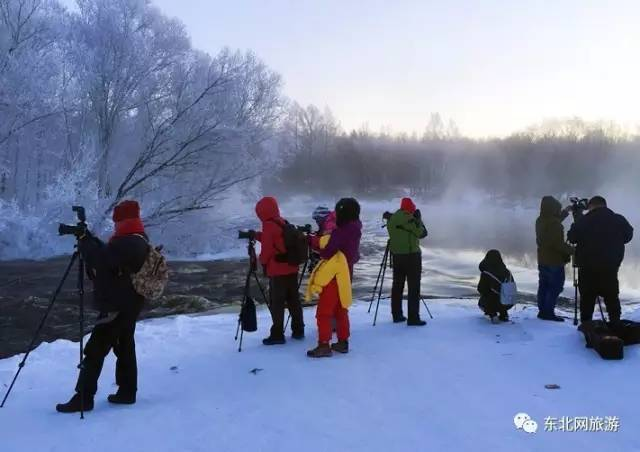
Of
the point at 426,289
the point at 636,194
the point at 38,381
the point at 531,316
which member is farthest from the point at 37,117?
the point at 636,194

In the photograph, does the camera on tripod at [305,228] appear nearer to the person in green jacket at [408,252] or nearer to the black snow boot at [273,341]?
the person in green jacket at [408,252]

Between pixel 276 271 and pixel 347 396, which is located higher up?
pixel 276 271

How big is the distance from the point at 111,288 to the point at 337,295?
2398mm

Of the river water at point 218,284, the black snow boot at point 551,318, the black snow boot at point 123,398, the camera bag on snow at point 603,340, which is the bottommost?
the river water at point 218,284

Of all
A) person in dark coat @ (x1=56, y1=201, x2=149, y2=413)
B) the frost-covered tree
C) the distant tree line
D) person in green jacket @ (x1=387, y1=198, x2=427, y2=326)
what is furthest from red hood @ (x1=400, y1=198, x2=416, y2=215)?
the distant tree line

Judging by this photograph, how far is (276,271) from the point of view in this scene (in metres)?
6.12

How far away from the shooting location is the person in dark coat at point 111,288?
416 cm

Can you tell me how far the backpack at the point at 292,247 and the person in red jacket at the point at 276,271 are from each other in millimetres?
35

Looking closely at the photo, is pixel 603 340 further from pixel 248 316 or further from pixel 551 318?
pixel 248 316

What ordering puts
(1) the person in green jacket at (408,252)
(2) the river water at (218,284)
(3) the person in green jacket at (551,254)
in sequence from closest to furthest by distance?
(1) the person in green jacket at (408,252) → (3) the person in green jacket at (551,254) → (2) the river water at (218,284)

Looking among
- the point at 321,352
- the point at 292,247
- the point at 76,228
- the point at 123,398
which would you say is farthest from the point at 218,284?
the point at 76,228

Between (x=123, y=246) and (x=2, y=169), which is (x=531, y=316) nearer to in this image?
(x=123, y=246)

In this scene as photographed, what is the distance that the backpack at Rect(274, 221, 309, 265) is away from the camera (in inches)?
237

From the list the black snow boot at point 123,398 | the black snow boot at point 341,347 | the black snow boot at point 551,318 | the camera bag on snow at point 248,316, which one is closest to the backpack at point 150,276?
the black snow boot at point 123,398
